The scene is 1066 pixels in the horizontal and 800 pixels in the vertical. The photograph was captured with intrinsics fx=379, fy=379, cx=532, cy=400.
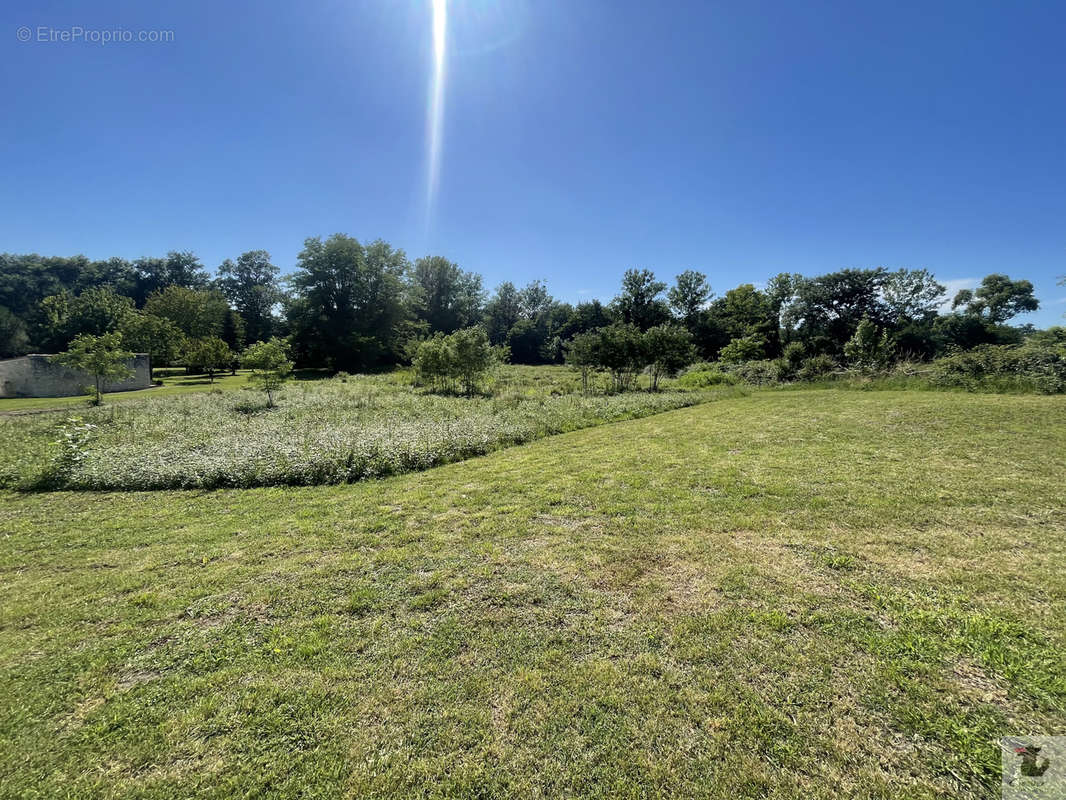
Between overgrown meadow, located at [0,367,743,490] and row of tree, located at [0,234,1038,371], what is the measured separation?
20882mm

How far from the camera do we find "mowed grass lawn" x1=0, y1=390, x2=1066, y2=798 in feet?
7.11

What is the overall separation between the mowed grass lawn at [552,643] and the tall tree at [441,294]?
51.2 m

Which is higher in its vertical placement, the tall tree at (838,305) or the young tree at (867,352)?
the tall tree at (838,305)

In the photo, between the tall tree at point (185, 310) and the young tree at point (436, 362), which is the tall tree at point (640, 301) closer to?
the young tree at point (436, 362)

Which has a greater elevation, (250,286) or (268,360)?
(250,286)

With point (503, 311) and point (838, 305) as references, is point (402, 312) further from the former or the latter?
point (838, 305)

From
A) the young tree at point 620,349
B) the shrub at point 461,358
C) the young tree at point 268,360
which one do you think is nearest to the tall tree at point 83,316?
the young tree at point 268,360

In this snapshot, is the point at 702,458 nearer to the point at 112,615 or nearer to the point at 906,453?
the point at 906,453

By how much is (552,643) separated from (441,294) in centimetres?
5758

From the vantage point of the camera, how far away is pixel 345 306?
4466cm

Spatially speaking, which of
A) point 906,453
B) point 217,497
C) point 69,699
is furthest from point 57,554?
Answer: point 906,453

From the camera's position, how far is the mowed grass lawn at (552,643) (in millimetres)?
2166

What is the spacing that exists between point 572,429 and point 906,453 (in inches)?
322

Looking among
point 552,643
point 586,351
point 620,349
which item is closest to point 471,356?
point 586,351
